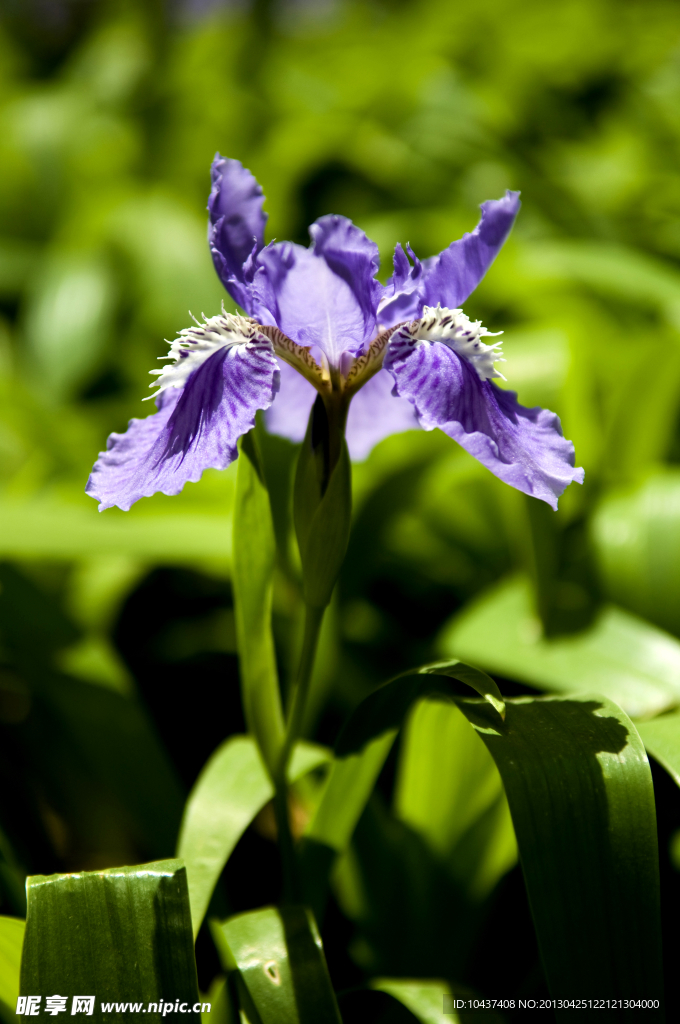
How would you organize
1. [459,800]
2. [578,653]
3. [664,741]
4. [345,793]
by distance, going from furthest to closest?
[578,653]
[459,800]
[345,793]
[664,741]

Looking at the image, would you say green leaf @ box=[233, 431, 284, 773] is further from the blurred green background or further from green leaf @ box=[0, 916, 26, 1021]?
green leaf @ box=[0, 916, 26, 1021]

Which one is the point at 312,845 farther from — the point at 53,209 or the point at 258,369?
the point at 53,209

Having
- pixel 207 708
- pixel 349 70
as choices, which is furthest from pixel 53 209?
pixel 207 708

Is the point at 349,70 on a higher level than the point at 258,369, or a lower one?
higher

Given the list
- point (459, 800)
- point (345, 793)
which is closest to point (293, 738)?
point (345, 793)

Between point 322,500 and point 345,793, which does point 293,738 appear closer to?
point 345,793
